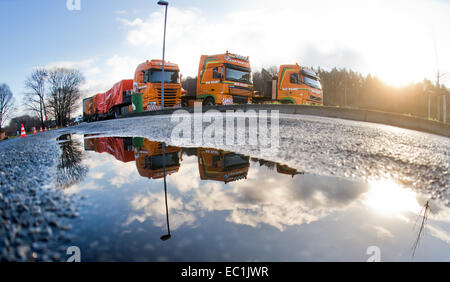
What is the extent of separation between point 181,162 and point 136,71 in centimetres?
1431

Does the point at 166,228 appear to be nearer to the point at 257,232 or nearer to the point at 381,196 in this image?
the point at 257,232

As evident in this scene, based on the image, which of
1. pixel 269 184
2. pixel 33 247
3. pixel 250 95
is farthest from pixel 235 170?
pixel 250 95

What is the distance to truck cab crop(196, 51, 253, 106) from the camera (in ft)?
40.9

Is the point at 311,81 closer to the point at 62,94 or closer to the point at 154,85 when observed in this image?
the point at 154,85

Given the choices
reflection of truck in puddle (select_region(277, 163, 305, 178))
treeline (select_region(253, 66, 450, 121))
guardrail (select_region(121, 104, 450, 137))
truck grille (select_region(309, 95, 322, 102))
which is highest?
treeline (select_region(253, 66, 450, 121))

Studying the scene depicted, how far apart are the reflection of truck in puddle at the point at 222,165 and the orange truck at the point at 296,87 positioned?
11066mm

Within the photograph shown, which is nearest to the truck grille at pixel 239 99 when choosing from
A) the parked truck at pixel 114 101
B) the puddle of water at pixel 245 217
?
the parked truck at pixel 114 101

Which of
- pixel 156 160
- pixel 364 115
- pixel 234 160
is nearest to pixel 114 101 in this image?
pixel 364 115

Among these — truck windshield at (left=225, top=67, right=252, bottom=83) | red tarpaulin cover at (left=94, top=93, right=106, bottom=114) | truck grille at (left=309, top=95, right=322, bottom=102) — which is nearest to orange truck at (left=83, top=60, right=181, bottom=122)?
truck windshield at (left=225, top=67, right=252, bottom=83)

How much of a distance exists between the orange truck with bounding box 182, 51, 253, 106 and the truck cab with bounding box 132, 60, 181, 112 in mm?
1937

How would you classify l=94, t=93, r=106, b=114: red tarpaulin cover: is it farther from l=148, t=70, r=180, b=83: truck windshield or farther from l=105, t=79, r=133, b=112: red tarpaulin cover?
l=148, t=70, r=180, b=83: truck windshield

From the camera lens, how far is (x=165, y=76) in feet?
48.1

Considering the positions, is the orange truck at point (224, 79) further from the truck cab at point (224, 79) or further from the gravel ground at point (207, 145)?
the gravel ground at point (207, 145)
